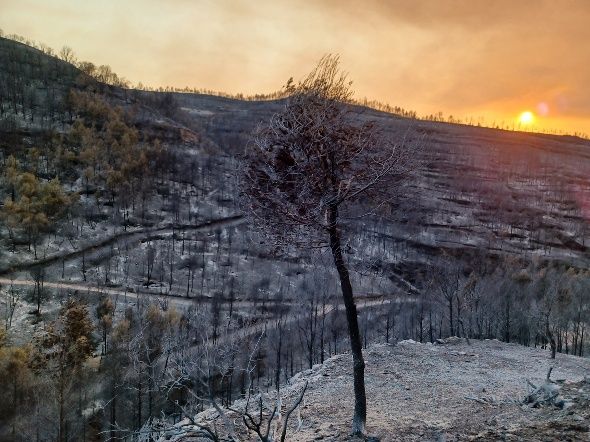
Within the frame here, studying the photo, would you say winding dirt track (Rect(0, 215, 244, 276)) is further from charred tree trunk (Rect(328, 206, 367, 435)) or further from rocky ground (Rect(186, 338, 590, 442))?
charred tree trunk (Rect(328, 206, 367, 435))

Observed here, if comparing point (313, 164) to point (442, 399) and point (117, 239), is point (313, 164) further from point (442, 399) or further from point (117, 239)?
point (117, 239)

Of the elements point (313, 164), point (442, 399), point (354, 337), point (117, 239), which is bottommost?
point (442, 399)

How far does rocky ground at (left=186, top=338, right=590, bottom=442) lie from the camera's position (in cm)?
923

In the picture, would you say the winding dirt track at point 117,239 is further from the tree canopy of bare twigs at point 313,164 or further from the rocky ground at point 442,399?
the tree canopy of bare twigs at point 313,164

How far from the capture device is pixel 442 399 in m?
13.0

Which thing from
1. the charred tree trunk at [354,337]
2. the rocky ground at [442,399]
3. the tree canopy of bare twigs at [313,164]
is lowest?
the rocky ground at [442,399]

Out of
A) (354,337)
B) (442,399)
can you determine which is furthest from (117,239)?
(354,337)

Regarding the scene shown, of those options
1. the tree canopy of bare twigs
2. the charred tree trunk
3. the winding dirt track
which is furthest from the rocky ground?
the winding dirt track

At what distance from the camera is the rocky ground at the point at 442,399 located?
30.3 feet

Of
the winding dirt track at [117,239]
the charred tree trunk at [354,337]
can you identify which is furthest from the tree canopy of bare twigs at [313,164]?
the winding dirt track at [117,239]

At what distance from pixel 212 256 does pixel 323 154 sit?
229ft

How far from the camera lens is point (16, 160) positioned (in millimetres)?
86500

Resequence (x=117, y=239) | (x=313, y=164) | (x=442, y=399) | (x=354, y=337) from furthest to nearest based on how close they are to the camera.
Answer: (x=117, y=239), (x=442, y=399), (x=354, y=337), (x=313, y=164)

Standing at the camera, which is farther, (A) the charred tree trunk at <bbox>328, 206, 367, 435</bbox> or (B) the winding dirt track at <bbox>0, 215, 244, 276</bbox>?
(B) the winding dirt track at <bbox>0, 215, 244, 276</bbox>
